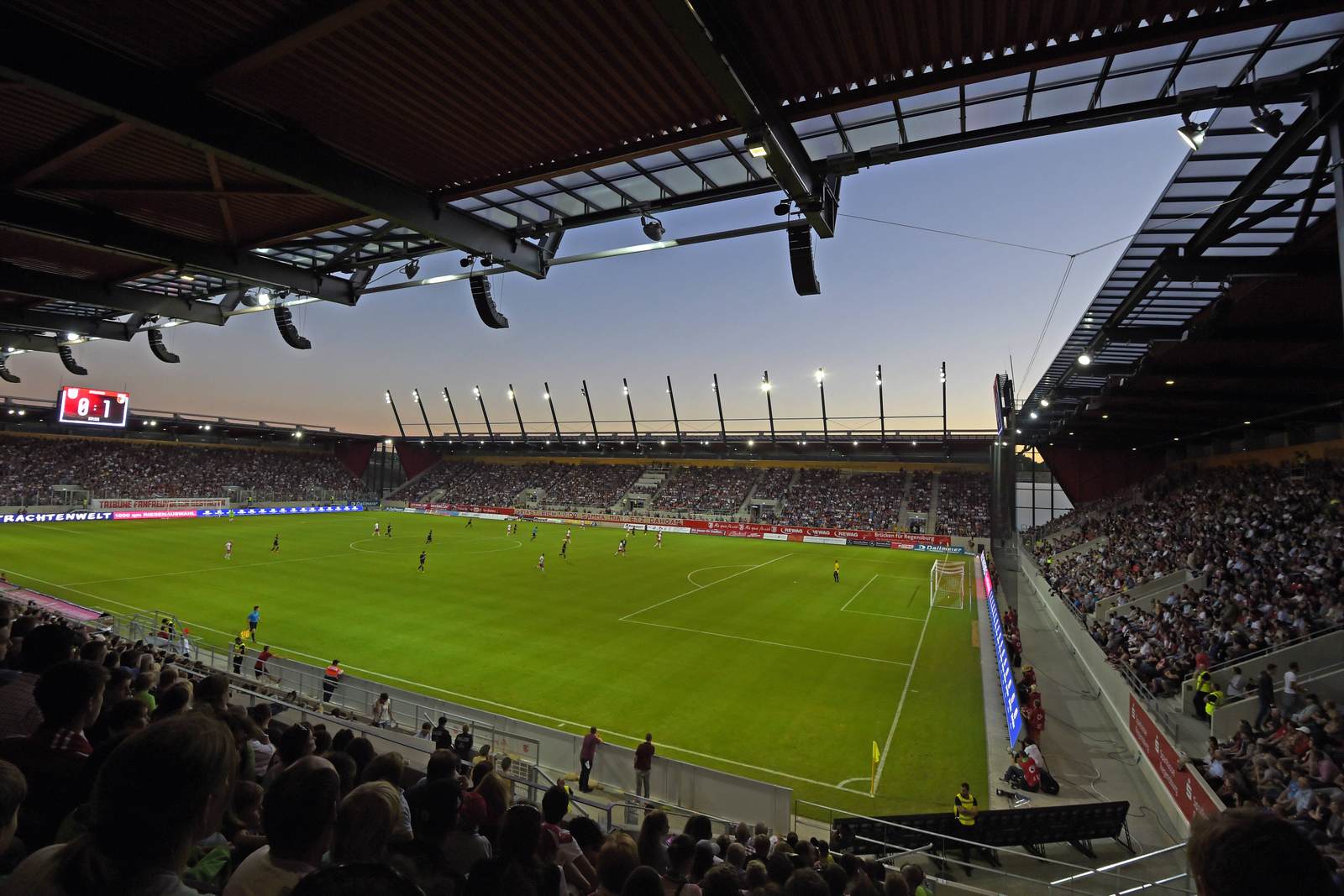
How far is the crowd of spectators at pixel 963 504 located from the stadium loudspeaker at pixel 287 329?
168 feet

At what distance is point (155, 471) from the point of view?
59.2 metres

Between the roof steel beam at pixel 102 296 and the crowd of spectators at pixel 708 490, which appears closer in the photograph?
the roof steel beam at pixel 102 296

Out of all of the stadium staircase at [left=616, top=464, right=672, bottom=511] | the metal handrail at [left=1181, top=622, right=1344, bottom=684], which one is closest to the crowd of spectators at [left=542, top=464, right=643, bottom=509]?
the stadium staircase at [left=616, top=464, right=672, bottom=511]

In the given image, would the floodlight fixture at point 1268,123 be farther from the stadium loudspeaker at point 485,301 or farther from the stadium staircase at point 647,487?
the stadium staircase at point 647,487

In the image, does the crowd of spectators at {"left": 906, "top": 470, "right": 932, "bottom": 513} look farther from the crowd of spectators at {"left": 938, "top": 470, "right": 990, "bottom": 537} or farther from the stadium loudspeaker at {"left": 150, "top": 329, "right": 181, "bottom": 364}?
the stadium loudspeaker at {"left": 150, "top": 329, "right": 181, "bottom": 364}

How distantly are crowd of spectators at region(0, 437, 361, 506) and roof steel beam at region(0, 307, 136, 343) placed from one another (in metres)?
49.9

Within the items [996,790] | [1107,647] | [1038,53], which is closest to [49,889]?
[1038,53]

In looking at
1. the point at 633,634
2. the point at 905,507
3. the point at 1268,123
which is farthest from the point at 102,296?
the point at 905,507

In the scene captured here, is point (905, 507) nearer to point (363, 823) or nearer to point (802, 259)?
point (802, 259)

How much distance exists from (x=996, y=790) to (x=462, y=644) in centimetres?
1520

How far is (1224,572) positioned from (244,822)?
79.5 feet

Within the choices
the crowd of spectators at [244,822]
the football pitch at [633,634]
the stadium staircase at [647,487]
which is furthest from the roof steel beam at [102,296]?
the stadium staircase at [647,487]

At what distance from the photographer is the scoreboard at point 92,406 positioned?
37906 millimetres

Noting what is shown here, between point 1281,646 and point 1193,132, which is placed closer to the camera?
point 1193,132
